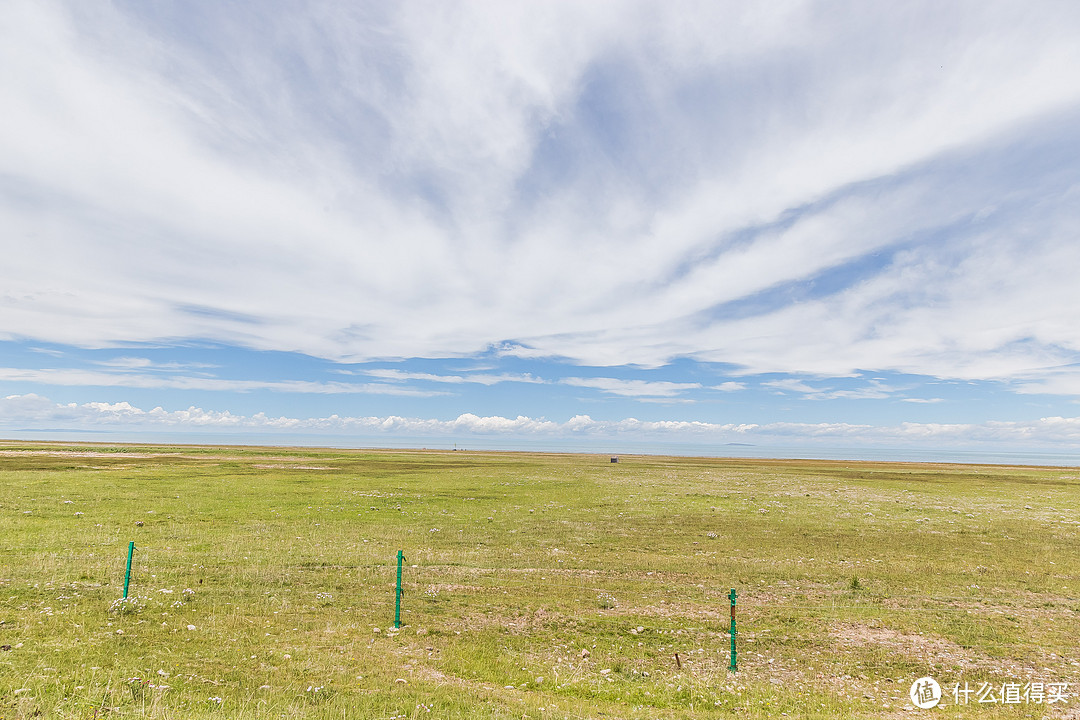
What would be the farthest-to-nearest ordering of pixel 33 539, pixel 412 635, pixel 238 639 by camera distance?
pixel 33 539 → pixel 412 635 → pixel 238 639

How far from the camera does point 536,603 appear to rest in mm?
20203

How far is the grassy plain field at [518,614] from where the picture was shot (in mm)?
12406

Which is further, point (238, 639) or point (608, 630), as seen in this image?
point (608, 630)

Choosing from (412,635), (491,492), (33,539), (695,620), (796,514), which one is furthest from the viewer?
(491,492)

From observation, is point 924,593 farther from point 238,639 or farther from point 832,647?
point 238,639

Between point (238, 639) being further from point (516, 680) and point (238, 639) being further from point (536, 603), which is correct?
point (536, 603)

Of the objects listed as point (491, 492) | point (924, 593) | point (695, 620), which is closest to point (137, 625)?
point (695, 620)

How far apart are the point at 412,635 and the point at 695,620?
10.4 metres

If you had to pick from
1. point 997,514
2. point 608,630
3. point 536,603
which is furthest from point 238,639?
point 997,514

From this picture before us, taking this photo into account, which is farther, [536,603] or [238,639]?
[536,603]

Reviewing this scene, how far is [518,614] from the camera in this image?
19.0m

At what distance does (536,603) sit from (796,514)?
114 feet

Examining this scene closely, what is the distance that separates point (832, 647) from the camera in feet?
53.5

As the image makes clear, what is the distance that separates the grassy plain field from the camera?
12.4m
